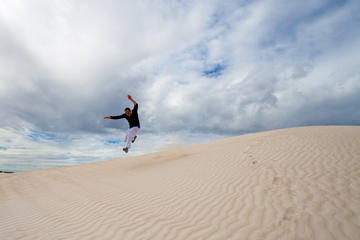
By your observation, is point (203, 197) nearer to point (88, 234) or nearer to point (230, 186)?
point (230, 186)

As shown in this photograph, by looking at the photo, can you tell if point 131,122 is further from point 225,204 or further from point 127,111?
point 225,204

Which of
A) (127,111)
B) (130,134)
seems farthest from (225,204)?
(127,111)

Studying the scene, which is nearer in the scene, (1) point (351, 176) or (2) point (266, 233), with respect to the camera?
(2) point (266, 233)

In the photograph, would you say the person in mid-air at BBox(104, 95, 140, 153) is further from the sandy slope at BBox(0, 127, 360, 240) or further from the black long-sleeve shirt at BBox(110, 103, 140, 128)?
the sandy slope at BBox(0, 127, 360, 240)

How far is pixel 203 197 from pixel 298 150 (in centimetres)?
564

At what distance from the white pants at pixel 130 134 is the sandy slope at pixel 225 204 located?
2.97 metres

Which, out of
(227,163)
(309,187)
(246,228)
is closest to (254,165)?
(227,163)

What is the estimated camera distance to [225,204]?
515 centimetres

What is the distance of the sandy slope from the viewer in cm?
395

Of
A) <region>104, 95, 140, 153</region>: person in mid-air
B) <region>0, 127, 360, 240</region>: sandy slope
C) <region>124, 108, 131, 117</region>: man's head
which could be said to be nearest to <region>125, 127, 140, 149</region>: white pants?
<region>104, 95, 140, 153</region>: person in mid-air

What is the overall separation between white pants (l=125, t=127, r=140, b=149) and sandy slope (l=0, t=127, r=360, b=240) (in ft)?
9.75

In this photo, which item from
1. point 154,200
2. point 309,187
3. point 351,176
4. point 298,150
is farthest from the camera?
point 298,150

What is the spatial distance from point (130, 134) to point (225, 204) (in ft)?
22.4

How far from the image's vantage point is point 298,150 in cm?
860
